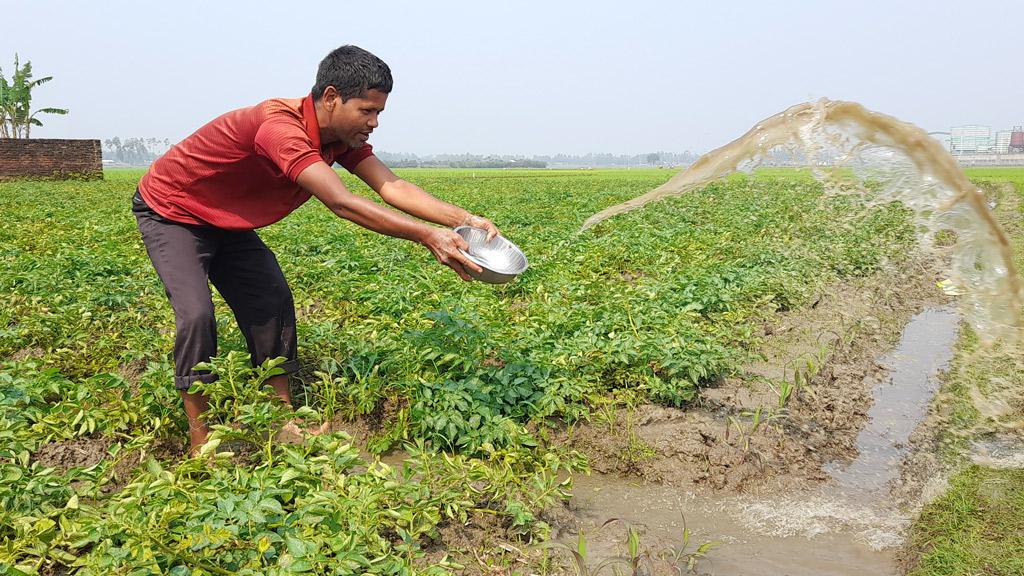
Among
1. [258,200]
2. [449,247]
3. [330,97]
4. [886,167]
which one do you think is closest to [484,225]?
[449,247]

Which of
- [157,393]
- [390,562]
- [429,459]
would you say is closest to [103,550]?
[390,562]

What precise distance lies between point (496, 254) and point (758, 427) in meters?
1.73

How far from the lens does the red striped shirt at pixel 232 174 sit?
284 cm

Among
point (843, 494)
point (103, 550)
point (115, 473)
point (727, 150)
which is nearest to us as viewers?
point (103, 550)

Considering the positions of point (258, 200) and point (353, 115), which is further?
point (258, 200)

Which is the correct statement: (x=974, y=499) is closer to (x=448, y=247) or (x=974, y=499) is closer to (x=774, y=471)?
(x=774, y=471)

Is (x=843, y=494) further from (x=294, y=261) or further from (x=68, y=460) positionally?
(x=294, y=261)

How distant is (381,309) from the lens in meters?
5.16

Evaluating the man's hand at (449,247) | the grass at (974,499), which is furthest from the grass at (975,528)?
the man's hand at (449,247)

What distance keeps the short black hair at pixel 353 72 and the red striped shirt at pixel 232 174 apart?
0.58 ft

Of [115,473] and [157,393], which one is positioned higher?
[157,393]

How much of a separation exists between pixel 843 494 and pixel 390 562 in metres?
2.20

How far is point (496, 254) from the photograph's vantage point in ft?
10.0

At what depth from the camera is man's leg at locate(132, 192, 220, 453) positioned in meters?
2.90
